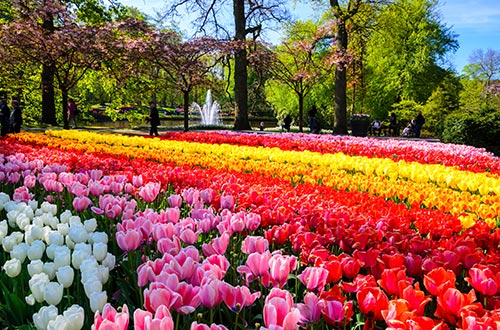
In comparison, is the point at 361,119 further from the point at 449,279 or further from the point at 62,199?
the point at 449,279

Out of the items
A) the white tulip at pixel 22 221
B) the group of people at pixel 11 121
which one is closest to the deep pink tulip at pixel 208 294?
the white tulip at pixel 22 221

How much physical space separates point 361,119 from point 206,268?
22198mm

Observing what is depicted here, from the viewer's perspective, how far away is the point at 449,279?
160 cm

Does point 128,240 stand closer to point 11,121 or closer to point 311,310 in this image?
point 311,310

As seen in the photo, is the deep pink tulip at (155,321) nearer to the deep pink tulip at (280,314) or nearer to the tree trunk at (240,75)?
the deep pink tulip at (280,314)

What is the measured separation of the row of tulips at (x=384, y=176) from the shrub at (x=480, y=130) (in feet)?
31.2

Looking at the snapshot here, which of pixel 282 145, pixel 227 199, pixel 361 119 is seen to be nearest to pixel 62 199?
pixel 227 199

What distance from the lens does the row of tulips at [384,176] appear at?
3.83 metres

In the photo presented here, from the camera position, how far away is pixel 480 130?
48.8 ft

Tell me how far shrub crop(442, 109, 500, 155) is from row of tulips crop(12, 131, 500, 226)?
31.2 feet

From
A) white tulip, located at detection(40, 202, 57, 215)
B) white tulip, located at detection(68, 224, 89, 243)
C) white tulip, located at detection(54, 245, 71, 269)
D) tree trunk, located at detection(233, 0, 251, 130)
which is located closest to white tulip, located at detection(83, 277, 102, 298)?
white tulip, located at detection(54, 245, 71, 269)

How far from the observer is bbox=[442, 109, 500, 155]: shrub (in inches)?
579

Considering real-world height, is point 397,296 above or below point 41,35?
below

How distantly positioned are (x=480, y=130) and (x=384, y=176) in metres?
10.7
